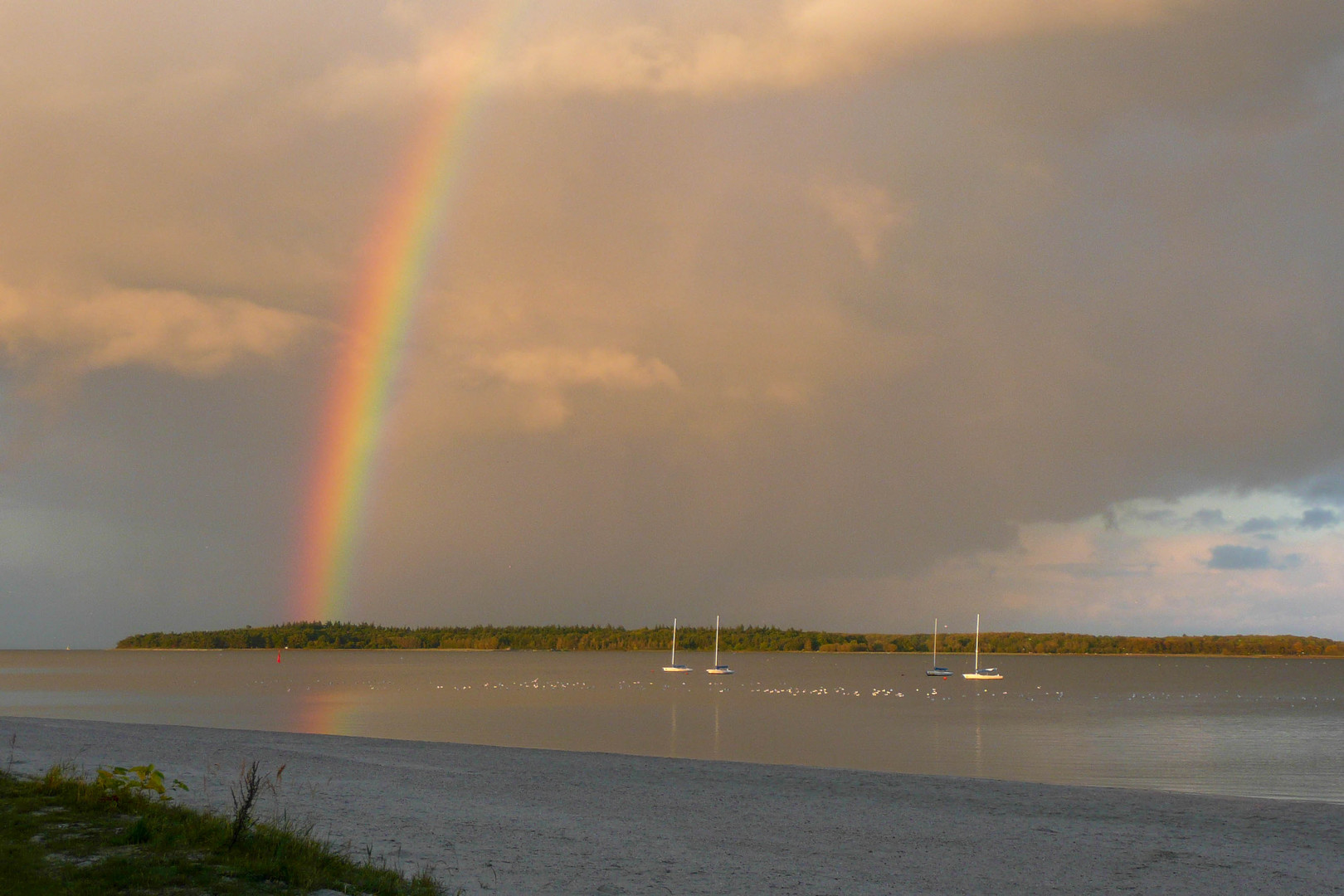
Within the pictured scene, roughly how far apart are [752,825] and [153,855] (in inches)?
502

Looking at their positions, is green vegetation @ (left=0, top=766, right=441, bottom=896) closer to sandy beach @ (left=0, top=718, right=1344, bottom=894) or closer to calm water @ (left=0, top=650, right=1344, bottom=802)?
sandy beach @ (left=0, top=718, right=1344, bottom=894)

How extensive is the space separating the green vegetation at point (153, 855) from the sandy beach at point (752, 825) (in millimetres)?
2078

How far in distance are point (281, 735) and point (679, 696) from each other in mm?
68413

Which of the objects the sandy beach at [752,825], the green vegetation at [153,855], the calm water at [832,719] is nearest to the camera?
the green vegetation at [153,855]

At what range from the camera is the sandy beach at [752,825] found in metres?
17.2

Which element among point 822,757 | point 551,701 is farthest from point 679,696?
point 822,757

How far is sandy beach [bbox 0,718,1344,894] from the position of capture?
56.5ft

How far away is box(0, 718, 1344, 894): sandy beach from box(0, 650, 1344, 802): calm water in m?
11.6

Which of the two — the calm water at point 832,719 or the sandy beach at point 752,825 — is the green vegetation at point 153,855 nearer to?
the sandy beach at point 752,825

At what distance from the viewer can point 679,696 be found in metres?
110

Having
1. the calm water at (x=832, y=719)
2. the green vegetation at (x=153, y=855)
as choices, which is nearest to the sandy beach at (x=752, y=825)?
the green vegetation at (x=153, y=855)

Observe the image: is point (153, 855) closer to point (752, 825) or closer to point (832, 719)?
point (752, 825)

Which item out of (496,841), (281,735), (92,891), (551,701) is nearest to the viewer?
(92,891)

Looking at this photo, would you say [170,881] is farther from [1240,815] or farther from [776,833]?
[1240,815]
